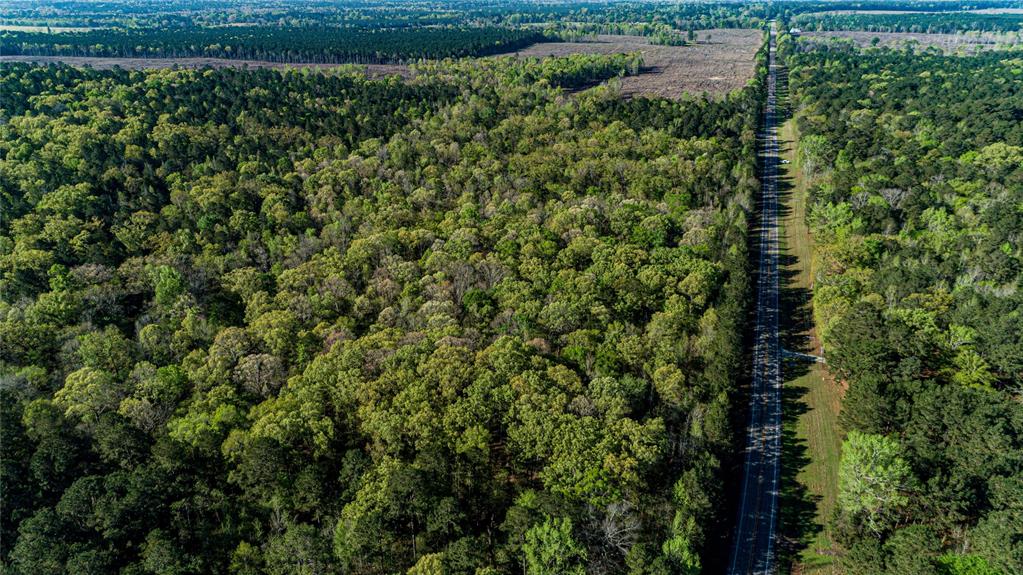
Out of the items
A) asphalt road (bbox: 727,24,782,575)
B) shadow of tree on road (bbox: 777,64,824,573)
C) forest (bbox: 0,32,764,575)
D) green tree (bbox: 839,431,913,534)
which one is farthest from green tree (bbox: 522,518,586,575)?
green tree (bbox: 839,431,913,534)

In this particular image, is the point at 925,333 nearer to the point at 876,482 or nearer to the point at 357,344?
the point at 876,482

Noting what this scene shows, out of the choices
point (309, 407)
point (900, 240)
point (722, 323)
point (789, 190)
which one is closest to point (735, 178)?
point (789, 190)

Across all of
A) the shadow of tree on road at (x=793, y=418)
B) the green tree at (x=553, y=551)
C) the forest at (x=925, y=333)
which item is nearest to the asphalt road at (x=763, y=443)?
the shadow of tree on road at (x=793, y=418)

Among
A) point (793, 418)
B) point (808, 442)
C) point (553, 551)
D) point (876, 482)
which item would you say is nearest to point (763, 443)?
point (808, 442)

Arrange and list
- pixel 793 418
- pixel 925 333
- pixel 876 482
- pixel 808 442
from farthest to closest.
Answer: pixel 925 333, pixel 793 418, pixel 808 442, pixel 876 482

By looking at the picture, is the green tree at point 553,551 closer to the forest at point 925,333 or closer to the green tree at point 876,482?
the forest at point 925,333

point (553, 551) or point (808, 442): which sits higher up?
point (553, 551)

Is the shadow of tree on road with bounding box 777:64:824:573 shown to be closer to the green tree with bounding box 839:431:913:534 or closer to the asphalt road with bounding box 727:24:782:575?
the asphalt road with bounding box 727:24:782:575

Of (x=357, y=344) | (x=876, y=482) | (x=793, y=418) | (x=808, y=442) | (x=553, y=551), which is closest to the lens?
(x=553, y=551)
